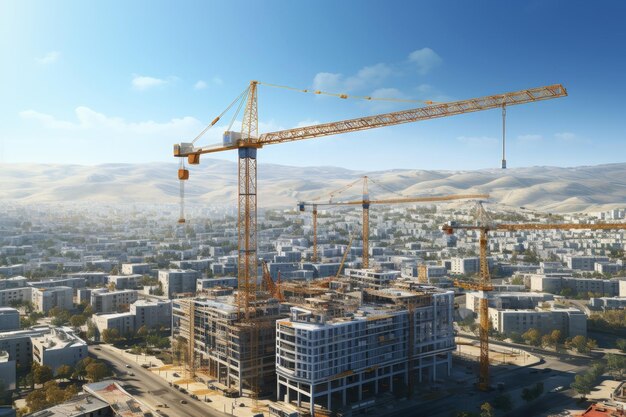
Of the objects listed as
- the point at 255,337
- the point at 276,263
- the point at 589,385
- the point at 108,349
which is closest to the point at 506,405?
the point at 589,385

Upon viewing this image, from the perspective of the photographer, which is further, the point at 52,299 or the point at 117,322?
the point at 52,299

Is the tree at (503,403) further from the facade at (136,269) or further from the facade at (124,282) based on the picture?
the facade at (136,269)

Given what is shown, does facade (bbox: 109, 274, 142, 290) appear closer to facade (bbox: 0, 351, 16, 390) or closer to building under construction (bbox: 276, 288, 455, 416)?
facade (bbox: 0, 351, 16, 390)

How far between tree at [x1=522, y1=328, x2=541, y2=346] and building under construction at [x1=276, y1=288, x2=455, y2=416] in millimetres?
4953

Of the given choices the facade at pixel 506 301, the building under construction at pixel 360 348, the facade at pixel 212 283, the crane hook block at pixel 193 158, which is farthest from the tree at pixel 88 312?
the facade at pixel 506 301

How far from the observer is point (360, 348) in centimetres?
Answer: 1355

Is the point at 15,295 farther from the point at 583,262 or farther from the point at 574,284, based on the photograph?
the point at 583,262

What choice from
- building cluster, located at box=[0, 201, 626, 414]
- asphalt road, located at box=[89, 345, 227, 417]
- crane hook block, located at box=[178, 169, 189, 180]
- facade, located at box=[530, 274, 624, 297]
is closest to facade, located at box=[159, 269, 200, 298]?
building cluster, located at box=[0, 201, 626, 414]

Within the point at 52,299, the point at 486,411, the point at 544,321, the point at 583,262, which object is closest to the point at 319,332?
the point at 486,411

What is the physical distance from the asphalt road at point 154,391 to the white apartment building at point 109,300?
666cm

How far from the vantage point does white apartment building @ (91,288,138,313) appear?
2386 cm

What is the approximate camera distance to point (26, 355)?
16.5 meters

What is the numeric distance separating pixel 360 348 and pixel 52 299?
16629mm

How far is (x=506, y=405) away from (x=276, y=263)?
70.2 ft
